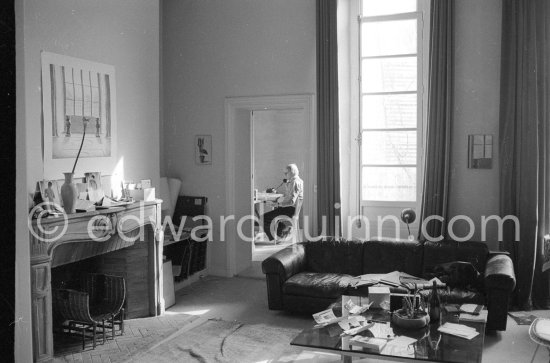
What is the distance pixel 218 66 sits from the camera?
7.53 metres

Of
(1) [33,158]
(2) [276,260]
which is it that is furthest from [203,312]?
(1) [33,158]

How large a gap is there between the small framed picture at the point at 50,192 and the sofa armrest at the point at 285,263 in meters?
2.14

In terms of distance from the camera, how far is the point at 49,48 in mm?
4793

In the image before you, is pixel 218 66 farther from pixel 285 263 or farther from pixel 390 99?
pixel 285 263

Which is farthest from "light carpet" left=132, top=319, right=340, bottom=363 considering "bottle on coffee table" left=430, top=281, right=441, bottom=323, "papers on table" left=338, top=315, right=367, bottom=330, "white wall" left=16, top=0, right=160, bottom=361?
"white wall" left=16, top=0, right=160, bottom=361

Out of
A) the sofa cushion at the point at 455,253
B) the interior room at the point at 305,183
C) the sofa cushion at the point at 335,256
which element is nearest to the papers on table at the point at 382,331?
the interior room at the point at 305,183

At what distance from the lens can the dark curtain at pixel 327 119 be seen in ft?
22.4

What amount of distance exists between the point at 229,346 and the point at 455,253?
2515 millimetres

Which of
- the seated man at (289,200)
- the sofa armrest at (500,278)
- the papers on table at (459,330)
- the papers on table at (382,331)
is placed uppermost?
the seated man at (289,200)

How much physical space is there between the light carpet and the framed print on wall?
171cm

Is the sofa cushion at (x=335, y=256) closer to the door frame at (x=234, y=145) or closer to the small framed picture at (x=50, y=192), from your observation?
the door frame at (x=234, y=145)

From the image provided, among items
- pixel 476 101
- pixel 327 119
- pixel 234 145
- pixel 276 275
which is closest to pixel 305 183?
pixel 327 119

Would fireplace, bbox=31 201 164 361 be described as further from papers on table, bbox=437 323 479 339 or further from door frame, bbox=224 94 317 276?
papers on table, bbox=437 323 479 339

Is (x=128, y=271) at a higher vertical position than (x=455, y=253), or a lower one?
lower
